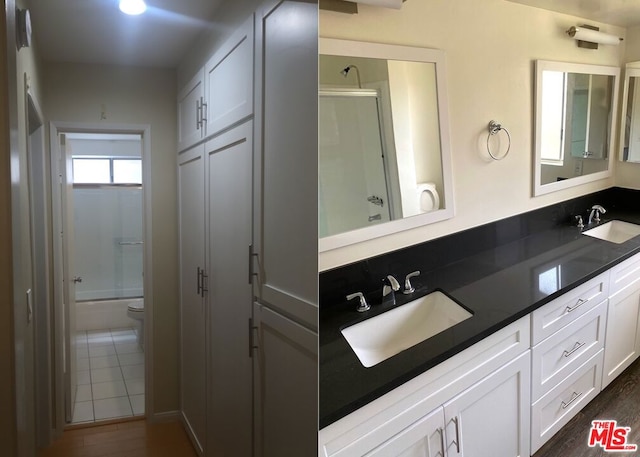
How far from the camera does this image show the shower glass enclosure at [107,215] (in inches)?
19.8

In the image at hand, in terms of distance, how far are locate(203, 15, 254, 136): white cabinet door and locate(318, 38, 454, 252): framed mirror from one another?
17.0 inches

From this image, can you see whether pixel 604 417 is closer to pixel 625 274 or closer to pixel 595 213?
pixel 625 274

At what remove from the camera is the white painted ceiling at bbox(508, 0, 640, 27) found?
2203 mm

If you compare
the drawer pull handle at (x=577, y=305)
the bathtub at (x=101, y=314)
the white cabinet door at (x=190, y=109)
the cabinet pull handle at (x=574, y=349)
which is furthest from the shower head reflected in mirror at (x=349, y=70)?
A: the cabinet pull handle at (x=574, y=349)

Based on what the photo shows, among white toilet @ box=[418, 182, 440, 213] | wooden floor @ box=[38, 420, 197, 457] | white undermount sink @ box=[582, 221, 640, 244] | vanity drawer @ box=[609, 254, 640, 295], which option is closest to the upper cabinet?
wooden floor @ box=[38, 420, 197, 457]

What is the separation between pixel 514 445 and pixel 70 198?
5.24ft

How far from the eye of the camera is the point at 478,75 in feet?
6.34

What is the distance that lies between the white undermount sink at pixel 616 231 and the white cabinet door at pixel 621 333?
428mm

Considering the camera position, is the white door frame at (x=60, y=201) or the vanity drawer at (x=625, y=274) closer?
the white door frame at (x=60, y=201)

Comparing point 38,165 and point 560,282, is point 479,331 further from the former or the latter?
point 38,165

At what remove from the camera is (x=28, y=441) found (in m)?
0.60

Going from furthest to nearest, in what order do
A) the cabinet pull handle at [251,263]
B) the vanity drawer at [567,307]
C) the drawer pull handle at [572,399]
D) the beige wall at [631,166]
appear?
the beige wall at [631,166] → the drawer pull handle at [572,399] → the vanity drawer at [567,307] → the cabinet pull handle at [251,263]

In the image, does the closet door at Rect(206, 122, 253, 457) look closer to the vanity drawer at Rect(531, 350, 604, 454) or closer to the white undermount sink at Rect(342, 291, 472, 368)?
the white undermount sink at Rect(342, 291, 472, 368)

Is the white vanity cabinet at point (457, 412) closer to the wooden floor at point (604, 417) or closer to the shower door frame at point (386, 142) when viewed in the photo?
the wooden floor at point (604, 417)
